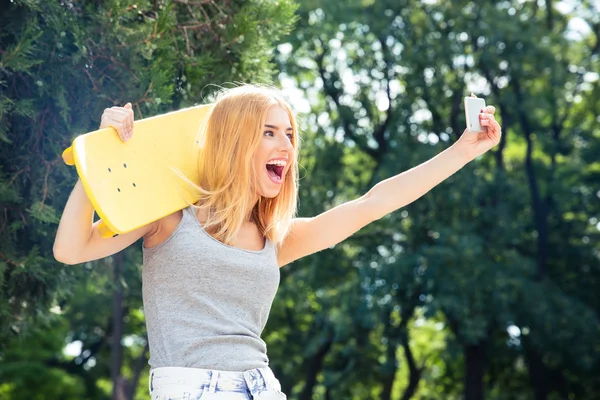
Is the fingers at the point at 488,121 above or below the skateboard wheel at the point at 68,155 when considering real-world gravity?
below

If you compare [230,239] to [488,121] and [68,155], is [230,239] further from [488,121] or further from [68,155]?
[488,121]

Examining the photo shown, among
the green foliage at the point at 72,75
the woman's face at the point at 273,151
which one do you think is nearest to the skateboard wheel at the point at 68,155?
the woman's face at the point at 273,151

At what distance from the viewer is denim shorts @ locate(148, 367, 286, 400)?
241 cm

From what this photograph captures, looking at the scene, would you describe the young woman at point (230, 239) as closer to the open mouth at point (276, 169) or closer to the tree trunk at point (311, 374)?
the open mouth at point (276, 169)

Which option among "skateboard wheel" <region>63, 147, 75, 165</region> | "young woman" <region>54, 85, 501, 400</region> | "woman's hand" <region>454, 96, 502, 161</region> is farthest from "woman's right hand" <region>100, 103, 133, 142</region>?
"woman's hand" <region>454, 96, 502, 161</region>

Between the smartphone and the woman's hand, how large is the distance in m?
0.01

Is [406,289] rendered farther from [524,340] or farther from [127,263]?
[127,263]

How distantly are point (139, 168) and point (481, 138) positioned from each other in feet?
3.67

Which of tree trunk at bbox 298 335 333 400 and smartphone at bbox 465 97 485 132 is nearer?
smartphone at bbox 465 97 485 132

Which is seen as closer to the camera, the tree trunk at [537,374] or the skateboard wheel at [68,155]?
the skateboard wheel at [68,155]

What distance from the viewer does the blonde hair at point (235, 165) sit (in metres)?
2.66

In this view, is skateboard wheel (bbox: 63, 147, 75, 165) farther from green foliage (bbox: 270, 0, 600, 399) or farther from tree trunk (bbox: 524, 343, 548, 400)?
tree trunk (bbox: 524, 343, 548, 400)

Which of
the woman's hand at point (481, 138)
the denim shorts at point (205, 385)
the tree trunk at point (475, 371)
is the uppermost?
the woman's hand at point (481, 138)

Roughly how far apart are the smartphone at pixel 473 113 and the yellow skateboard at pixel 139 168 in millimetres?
868
